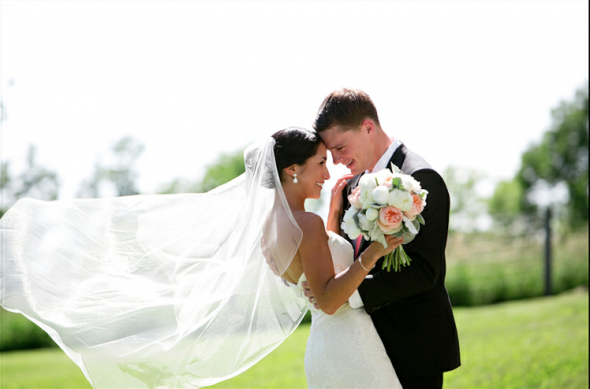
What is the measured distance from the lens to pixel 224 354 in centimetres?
383

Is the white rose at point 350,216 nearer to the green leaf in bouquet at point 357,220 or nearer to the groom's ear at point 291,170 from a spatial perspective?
the green leaf in bouquet at point 357,220

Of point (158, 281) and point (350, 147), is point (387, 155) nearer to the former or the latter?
point (350, 147)

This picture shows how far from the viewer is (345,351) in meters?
3.49

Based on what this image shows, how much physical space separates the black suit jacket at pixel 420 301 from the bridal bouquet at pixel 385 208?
0.29 meters

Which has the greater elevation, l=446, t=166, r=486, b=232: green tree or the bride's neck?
the bride's neck

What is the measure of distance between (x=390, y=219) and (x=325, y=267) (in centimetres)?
58

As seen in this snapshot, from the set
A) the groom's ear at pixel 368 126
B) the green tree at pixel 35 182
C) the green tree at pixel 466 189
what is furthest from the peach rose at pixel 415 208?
the green tree at pixel 466 189

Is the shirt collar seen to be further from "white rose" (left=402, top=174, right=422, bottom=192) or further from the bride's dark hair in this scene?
"white rose" (left=402, top=174, right=422, bottom=192)

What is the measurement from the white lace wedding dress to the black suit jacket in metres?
0.09

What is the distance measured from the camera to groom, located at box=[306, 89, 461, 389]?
3.42m

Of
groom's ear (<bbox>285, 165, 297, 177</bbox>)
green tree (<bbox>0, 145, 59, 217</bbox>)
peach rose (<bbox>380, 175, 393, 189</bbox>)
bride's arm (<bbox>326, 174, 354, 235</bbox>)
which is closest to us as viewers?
peach rose (<bbox>380, 175, 393, 189</bbox>)

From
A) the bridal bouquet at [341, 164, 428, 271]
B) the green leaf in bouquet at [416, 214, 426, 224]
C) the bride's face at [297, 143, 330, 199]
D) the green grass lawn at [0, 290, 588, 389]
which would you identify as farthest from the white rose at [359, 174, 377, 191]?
the green grass lawn at [0, 290, 588, 389]

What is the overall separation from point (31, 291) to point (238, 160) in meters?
36.8

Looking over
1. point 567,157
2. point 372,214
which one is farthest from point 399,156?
point 567,157
